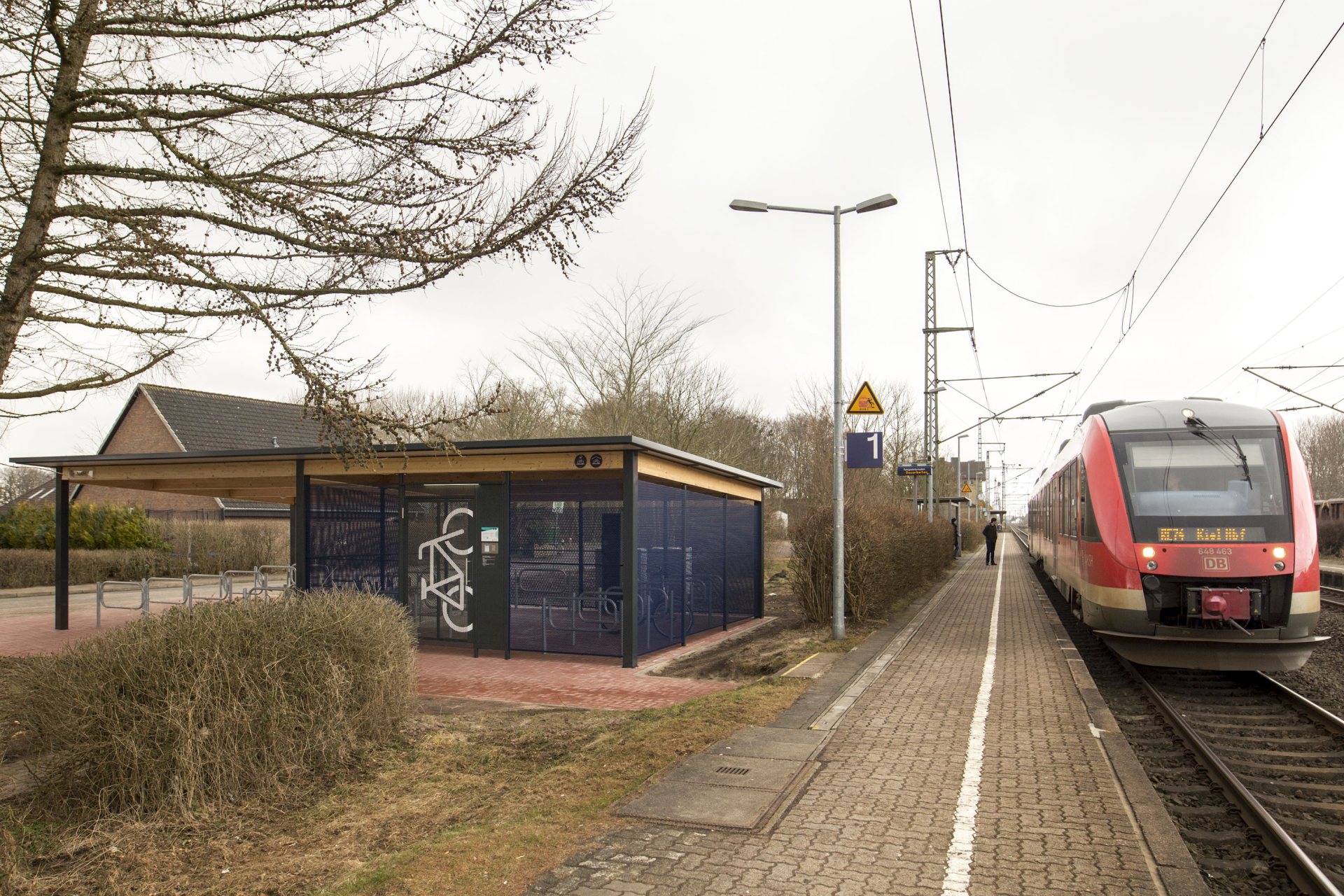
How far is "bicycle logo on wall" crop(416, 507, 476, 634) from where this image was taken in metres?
12.4

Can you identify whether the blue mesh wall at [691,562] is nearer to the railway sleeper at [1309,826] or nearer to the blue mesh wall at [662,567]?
the blue mesh wall at [662,567]

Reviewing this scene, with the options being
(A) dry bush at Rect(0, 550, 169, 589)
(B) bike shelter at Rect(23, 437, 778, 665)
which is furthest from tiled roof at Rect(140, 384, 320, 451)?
(B) bike shelter at Rect(23, 437, 778, 665)

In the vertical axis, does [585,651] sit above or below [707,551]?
below

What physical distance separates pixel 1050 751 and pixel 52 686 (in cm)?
650

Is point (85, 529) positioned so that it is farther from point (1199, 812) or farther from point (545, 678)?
point (1199, 812)

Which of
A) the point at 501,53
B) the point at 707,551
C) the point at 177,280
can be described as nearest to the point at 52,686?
the point at 177,280

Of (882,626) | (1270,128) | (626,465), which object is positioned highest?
(1270,128)

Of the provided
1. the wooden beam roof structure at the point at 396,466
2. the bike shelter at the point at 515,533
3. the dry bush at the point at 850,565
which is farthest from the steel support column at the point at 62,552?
the dry bush at the point at 850,565

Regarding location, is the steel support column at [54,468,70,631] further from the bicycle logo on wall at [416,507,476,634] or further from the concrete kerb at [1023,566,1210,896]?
the concrete kerb at [1023,566,1210,896]

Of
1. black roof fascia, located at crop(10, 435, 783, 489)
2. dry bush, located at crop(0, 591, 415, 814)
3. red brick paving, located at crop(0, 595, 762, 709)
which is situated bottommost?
red brick paving, located at crop(0, 595, 762, 709)

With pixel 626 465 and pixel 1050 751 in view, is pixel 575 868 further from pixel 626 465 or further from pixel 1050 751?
pixel 626 465

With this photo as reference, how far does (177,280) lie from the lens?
532 centimetres

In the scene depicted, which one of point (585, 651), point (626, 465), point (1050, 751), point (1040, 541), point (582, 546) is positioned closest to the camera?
point (1050, 751)

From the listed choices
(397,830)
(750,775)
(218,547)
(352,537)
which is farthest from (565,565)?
(218,547)
